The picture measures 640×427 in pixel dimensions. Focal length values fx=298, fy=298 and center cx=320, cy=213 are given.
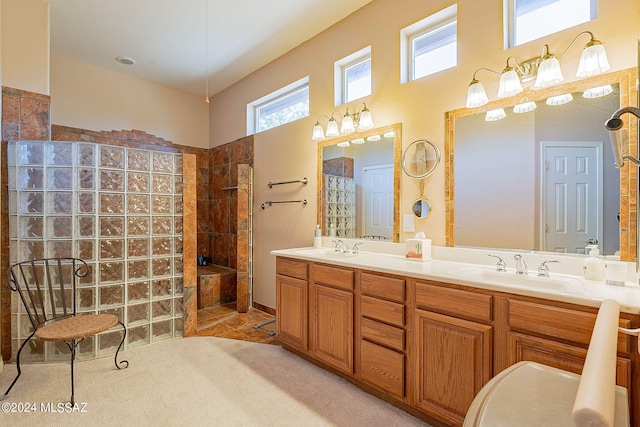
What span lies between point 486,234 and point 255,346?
7.13 feet

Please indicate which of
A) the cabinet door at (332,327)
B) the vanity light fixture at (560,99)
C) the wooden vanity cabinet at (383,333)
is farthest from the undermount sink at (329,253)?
the vanity light fixture at (560,99)

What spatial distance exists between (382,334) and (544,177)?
1359 millimetres

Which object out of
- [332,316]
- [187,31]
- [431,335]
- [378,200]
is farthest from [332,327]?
[187,31]

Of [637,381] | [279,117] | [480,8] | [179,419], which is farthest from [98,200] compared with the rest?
[637,381]

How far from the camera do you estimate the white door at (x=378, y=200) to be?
8.18 feet

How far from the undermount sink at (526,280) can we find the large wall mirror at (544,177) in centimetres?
22

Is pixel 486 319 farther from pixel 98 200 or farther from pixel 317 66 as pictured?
pixel 98 200

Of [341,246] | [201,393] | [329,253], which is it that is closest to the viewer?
[201,393]

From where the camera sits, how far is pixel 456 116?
83.0 inches

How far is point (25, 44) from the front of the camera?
2.60 metres

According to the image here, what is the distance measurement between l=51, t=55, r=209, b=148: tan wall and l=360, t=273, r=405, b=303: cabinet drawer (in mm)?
3863

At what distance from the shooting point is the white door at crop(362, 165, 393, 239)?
249 centimetres

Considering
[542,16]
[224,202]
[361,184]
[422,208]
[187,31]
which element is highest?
[187,31]

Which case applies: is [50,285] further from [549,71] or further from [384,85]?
[549,71]
